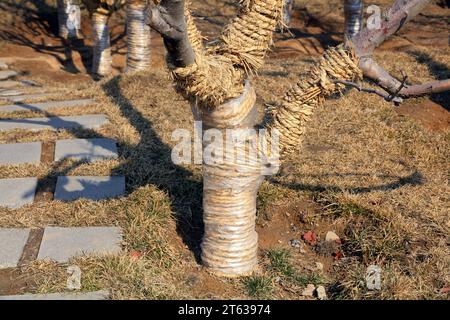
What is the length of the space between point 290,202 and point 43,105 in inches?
154

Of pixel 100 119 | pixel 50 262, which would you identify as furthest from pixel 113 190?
pixel 100 119

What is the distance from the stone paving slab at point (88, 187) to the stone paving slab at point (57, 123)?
1.37 metres

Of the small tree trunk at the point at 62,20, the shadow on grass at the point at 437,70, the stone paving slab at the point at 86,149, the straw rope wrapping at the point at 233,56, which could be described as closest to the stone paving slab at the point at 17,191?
the stone paving slab at the point at 86,149

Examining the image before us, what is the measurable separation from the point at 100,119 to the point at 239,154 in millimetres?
3056

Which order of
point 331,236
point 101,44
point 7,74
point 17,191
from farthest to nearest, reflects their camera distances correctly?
1. point 7,74
2. point 101,44
3. point 17,191
4. point 331,236

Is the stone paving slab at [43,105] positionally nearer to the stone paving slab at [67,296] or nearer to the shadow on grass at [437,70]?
the stone paving slab at [67,296]

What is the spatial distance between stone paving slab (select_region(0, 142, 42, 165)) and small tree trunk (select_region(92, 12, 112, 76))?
508 cm

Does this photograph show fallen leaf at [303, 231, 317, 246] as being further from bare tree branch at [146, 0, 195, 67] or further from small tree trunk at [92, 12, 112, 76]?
small tree trunk at [92, 12, 112, 76]

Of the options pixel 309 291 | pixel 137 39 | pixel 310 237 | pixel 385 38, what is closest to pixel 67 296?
pixel 309 291

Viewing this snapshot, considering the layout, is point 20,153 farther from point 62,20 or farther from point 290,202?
point 62,20

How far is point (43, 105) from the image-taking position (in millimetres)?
6543

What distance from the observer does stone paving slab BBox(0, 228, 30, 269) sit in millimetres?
3067

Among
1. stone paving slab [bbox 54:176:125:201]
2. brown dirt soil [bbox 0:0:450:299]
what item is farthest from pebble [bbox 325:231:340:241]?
Answer: stone paving slab [bbox 54:176:125:201]

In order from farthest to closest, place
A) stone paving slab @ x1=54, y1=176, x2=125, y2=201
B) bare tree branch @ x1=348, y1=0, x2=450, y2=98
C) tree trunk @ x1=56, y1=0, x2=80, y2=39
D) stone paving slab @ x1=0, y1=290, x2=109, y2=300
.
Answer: tree trunk @ x1=56, y1=0, x2=80, y2=39 < stone paving slab @ x1=54, y1=176, x2=125, y2=201 < stone paving slab @ x1=0, y1=290, x2=109, y2=300 < bare tree branch @ x1=348, y1=0, x2=450, y2=98
